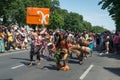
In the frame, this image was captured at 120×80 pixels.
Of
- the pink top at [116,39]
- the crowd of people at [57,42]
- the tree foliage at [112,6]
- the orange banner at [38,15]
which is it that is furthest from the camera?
the tree foliage at [112,6]

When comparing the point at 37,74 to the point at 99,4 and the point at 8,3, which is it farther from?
the point at 8,3

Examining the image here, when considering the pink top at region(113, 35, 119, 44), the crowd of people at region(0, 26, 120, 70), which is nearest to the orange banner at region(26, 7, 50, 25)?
the crowd of people at region(0, 26, 120, 70)

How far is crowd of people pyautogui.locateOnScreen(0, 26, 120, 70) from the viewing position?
2005cm

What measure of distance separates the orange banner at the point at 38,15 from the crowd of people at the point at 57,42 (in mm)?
6168

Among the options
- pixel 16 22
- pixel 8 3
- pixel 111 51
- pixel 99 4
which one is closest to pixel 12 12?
pixel 8 3

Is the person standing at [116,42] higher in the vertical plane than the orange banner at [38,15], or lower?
lower

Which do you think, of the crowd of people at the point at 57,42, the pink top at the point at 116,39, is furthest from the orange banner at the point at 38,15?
the pink top at the point at 116,39

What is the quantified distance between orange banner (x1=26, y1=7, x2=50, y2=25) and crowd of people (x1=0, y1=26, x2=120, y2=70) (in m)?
6.17

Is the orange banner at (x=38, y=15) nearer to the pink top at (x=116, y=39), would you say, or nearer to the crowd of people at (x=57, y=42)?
the crowd of people at (x=57, y=42)

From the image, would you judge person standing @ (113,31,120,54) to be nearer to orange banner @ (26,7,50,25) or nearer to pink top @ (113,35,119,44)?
pink top @ (113,35,119,44)

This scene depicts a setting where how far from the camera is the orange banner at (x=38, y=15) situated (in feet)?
Answer: 143

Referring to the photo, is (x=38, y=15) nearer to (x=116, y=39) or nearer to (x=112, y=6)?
(x=116, y=39)

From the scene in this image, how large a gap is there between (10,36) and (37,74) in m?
15.4

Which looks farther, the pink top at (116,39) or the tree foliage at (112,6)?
the tree foliage at (112,6)
